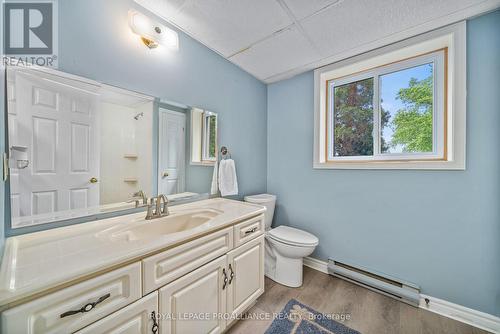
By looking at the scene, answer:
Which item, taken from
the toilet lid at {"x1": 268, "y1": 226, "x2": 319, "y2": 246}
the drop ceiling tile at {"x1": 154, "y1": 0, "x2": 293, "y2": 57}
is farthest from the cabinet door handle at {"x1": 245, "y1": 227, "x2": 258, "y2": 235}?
the drop ceiling tile at {"x1": 154, "y1": 0, "x2": 293, "y2": 57}

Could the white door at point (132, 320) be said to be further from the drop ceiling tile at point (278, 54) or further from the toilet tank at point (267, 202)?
the drop ceiling tile at point (278, 54)

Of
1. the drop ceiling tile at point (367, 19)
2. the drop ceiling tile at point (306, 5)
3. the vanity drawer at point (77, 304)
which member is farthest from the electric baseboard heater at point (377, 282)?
the drop ceiling tile at point (306, 5)

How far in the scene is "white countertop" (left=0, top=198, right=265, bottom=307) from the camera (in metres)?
0.53

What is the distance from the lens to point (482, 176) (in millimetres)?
1275

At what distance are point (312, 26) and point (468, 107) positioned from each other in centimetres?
131

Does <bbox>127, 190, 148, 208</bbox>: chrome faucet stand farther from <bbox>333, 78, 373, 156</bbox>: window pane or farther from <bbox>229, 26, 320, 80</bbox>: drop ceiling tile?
<bbox>333, 78, 373, 156</bbox>: window pane

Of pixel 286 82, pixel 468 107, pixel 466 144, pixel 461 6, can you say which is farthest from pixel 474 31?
pixel 286 82

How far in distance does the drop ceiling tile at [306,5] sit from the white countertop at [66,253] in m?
1.53

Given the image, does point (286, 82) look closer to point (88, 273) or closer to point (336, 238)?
point (336, 238)

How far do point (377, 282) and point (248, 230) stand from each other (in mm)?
1332

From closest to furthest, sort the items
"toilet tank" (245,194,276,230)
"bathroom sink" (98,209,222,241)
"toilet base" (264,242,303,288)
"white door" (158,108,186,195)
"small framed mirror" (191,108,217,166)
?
"bathroom sink" (98,209,222,241)
"white door" (158,108,186,195)
"small framed mirror" (191,108,217,166)
"toilet base" (264,242,303,288)
"toilet tank" (245,194,276,230)

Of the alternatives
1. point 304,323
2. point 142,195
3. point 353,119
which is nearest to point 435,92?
point 353,119

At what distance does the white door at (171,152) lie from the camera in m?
1.37

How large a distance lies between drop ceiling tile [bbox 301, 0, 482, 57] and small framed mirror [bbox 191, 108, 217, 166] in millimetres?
1089
